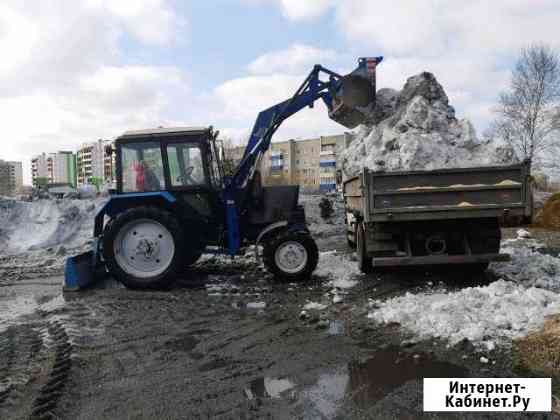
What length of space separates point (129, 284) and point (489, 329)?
5268 mm

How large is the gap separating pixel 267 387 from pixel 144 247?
4.40m

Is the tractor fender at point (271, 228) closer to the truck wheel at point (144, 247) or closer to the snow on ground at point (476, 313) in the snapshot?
the truck wheel at point (144, 247)

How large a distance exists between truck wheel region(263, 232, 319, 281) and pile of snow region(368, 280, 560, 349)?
83.5 inches

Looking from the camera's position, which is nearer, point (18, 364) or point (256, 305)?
point (18, 364)

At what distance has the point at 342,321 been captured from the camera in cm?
534

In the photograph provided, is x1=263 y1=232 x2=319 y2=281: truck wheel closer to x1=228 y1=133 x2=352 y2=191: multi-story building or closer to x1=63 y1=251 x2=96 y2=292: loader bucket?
x1=63 y1=251 x2=96 y2=292: loader bucket

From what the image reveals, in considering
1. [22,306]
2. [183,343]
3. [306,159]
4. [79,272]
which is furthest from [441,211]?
[306,159]

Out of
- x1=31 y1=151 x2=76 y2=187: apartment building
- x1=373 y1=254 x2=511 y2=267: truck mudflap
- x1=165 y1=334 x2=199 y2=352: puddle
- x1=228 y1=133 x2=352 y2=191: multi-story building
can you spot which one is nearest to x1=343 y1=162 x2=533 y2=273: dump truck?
x1=373 y1=254 x2=511 y2=267: truck mudflap

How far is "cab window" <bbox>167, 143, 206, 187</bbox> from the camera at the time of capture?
762cm

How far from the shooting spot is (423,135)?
12492 mm

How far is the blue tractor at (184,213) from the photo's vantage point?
7461 mm

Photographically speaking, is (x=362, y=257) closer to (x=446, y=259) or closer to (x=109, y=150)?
(x=446, y=259)

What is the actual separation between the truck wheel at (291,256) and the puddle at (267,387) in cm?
359

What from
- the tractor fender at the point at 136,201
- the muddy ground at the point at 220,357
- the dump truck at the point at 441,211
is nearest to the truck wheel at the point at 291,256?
the muddy ground at the point at 220,357
